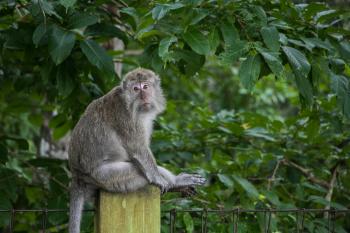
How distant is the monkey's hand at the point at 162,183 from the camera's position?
3.76 m

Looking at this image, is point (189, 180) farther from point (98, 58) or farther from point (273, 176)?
point (273, 176)

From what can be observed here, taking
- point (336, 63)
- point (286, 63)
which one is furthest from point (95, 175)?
point (336, 63)

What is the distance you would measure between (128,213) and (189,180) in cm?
96

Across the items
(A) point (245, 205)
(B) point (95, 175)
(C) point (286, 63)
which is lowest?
(A) point (245, 205)

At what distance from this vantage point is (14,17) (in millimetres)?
4691

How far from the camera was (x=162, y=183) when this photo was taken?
12.6 feet

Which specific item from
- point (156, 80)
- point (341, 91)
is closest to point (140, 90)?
point (156, 80)

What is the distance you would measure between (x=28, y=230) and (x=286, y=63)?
318cm

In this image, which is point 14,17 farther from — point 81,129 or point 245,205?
point 245,205

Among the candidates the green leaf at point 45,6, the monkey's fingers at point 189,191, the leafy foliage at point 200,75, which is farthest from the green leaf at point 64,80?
the monkey's fingers at point 189,191

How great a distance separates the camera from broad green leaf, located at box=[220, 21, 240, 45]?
11.9ft

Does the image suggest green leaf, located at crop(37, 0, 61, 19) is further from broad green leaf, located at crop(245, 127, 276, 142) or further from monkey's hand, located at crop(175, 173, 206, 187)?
broad green leaf, located at crop(245, 127, 276, 142)

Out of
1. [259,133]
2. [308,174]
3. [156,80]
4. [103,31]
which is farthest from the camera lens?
[308,174]

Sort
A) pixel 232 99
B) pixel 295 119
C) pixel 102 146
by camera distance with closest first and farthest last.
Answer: pixel 102 146 → pixel 295 119 → pixel 232 99
